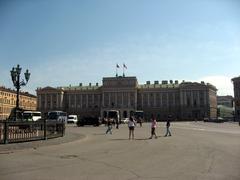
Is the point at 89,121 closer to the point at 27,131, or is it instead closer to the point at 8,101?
the point at 27,131

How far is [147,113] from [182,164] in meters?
153

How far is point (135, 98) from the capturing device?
165 metres

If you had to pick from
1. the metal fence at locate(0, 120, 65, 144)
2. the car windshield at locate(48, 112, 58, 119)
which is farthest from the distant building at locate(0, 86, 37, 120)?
the metal fence at locate(0, 120, 65, 144)

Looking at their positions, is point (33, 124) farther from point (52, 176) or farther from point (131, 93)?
point (131, 93)

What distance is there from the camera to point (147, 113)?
541 ft

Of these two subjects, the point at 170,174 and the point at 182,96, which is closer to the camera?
the point at 170,174

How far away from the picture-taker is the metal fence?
21547 mm

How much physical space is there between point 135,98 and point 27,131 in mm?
141684

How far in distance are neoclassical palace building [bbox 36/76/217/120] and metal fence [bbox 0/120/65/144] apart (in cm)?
12954

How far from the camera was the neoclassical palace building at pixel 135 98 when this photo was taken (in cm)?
16062

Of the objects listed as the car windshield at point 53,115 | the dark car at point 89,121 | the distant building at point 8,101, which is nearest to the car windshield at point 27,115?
the car windshield at point 53,115

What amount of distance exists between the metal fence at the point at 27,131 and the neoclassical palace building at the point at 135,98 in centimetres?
12954

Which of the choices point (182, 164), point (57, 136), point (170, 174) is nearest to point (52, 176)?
point (170, 174)

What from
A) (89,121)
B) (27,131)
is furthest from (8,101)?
(27,131)
